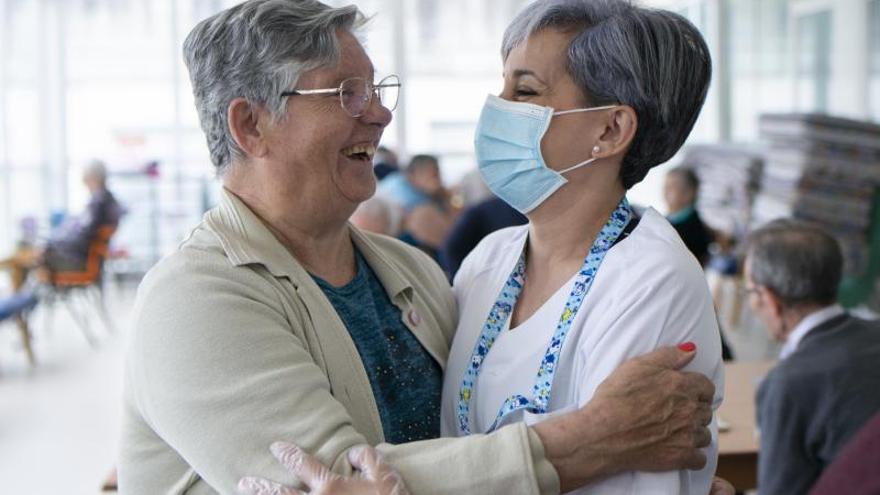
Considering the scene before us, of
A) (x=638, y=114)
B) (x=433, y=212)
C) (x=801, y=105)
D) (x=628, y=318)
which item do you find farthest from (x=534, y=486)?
(x=801, y=105)

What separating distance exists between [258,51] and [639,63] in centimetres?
57

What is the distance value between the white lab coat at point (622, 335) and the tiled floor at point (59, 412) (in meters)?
3.84

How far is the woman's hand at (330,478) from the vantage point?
1.35 metres

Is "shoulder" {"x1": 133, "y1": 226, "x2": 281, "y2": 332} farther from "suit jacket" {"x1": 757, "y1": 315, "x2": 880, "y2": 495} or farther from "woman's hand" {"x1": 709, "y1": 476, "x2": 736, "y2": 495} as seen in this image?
"suit jacket" {"x1": 757, "y1": 315, "x2": 880, "y2": 495}

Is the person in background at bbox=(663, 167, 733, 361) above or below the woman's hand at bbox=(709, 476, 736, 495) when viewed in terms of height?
above

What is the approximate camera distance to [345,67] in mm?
1664

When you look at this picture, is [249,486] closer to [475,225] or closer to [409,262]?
[409,262]

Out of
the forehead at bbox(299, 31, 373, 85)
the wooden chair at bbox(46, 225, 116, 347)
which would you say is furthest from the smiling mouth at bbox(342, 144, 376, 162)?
the wooden chair at bbox(46, 225, 116, 347)

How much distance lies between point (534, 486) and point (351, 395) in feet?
1.10

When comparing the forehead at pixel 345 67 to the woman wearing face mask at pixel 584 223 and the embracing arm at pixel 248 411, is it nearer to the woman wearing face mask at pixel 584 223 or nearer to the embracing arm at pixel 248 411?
the woman wearing face mask at pixel 584 223

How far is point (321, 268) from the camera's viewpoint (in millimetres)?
1740

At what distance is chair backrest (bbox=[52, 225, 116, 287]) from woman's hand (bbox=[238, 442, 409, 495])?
794cm

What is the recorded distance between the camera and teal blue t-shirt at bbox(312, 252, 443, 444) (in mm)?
1699

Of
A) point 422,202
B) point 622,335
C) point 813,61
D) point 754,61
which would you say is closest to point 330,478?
point 622,335
